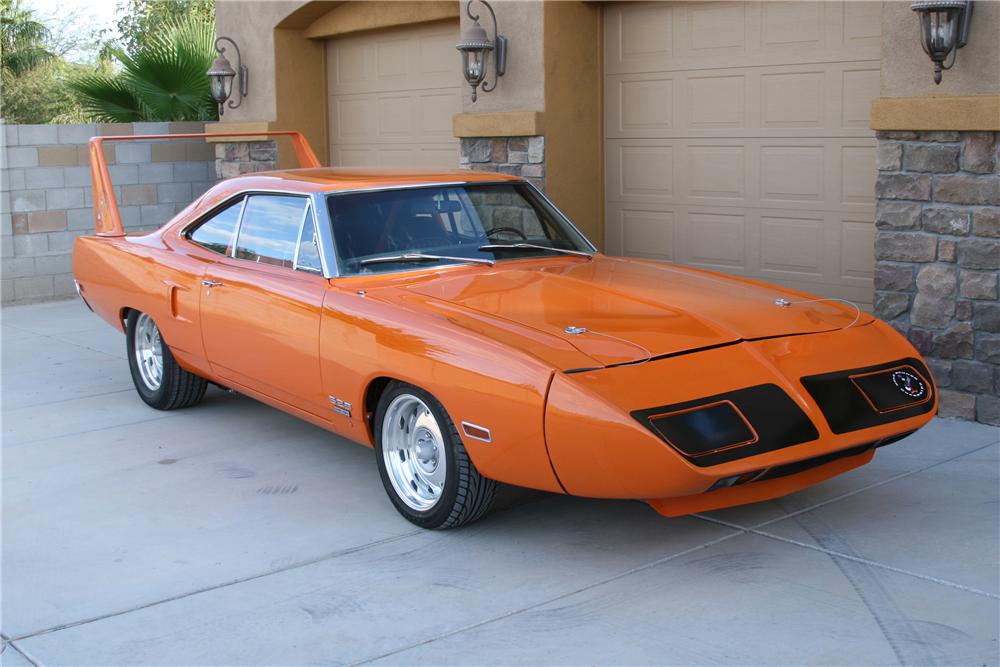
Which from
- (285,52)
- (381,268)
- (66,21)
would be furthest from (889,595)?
(66,21)

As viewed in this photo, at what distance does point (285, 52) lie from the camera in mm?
11734

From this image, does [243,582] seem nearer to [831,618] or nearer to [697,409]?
[697,409]

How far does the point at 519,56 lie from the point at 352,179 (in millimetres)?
3514

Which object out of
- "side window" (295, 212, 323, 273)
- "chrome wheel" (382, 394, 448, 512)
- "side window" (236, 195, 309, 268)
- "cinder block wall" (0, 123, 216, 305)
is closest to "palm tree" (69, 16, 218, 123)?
"cinder block wall" (0, 123, 216, 305)

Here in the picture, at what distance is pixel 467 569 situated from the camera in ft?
14.3

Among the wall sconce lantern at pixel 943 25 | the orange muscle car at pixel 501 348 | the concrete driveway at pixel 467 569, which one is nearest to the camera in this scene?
the concrete driveway at pixel 467 569

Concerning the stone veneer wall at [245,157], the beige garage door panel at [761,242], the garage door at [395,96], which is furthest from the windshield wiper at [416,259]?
the stone veneer wall at [245,157]

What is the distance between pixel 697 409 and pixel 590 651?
3.06 ft

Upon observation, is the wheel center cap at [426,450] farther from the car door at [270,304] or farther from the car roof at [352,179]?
the car roof at [352,179]

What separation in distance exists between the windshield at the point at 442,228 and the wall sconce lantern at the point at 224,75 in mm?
6869

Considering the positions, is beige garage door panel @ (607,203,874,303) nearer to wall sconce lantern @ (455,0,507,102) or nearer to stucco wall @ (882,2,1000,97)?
stucco wall @ (882,2,1000,97)

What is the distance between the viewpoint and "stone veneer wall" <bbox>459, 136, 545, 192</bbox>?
29.0ft

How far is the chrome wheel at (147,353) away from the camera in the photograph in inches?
274

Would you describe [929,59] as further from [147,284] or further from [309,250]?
[147,284]
